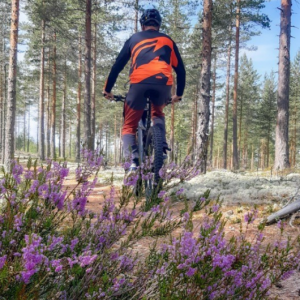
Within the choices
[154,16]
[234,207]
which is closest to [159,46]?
[154,16]

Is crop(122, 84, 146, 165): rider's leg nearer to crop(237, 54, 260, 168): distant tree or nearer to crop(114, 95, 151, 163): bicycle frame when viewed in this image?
crop(114, 95, 151, 163): bicycle frame

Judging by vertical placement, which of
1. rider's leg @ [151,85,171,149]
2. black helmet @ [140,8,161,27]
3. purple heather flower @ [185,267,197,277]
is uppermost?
black helmet @ [140,8,161,27]

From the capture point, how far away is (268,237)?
3.42 metres

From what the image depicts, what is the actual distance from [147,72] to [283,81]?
10868 mm

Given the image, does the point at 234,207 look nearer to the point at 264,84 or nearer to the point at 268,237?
the point at 268,237

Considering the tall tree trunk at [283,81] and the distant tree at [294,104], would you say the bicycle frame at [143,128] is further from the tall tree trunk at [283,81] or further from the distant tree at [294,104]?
the distant tree at [294,104]

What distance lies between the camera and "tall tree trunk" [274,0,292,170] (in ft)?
41.1

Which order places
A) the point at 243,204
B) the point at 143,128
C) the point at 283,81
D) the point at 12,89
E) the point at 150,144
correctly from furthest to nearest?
1. the point at 283,81
2. the point at 12,89
3. the point at 243,204
4. the point at 143,128
5. the point at 150,144

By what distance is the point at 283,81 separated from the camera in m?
12.7

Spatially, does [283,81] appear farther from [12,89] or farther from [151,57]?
[12,89]

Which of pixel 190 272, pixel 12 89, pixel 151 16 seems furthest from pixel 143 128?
pixel 12 89

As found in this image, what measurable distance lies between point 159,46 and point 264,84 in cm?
5639

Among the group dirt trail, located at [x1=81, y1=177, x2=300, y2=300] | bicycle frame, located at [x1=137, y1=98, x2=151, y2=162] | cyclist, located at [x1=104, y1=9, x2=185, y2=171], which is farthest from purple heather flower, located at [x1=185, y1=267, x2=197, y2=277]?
bicycle frame, located at [x1=137, y1=98, x2=151, y2=162]

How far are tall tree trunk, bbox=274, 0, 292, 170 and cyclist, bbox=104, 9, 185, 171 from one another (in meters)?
9.76
